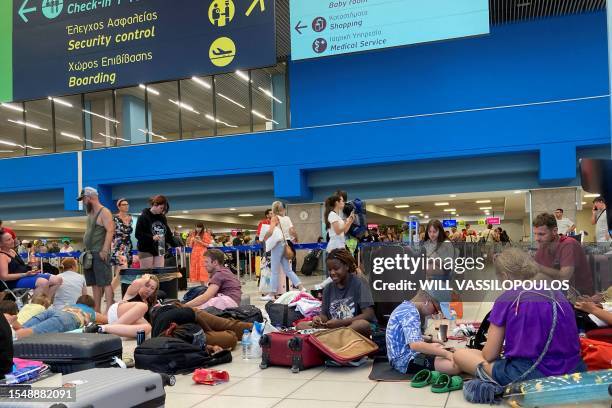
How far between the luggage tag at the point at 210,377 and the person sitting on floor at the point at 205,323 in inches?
31.0

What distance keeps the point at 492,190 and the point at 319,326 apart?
11.3 m

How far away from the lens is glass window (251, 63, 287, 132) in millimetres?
17406

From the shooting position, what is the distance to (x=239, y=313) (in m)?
5.86

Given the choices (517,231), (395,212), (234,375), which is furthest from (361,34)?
(517,231)

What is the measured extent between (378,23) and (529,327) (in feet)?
26.8

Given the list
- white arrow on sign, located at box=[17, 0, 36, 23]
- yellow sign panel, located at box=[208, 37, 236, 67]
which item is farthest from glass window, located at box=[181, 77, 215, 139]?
yellow sign panel, located at box=[208, 37, 236, 67]

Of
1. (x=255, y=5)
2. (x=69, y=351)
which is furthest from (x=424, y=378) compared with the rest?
(x=255, y=5)

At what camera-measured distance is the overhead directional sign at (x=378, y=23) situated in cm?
996

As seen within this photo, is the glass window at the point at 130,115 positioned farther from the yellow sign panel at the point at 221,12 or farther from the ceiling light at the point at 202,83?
the yellow sign panel at the point at 221,12

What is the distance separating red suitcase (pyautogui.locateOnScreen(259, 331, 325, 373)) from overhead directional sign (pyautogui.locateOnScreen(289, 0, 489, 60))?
708 cm

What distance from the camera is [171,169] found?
16.8m

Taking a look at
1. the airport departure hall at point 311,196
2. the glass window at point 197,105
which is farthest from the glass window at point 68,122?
the glass window at point 197,105

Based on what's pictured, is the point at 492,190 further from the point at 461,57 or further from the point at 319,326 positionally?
the point at 319,326

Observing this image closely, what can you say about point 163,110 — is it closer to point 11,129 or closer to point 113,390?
point 11,129
